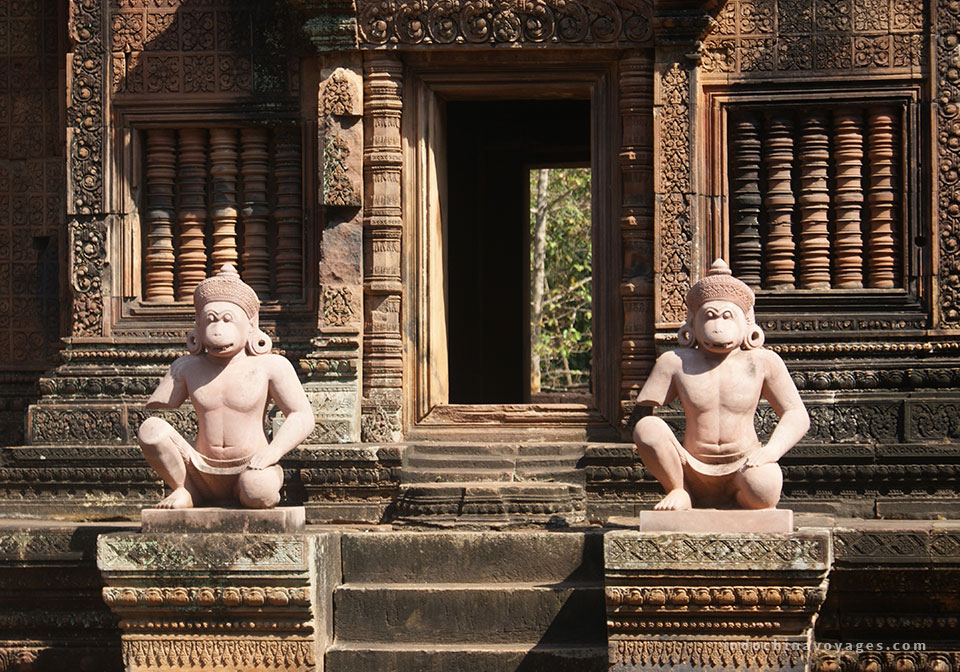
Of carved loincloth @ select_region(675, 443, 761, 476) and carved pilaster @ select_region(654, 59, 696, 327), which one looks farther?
carved pilaster @ select_region(654, 59, 696, 327)

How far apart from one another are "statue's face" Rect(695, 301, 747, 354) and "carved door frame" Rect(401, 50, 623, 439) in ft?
7.66

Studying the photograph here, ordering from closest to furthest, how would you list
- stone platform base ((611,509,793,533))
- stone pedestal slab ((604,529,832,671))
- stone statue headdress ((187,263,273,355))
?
1. stone pedestal slab ((604,529,832,671))
2. stone platform base ((611,509,793,533))
3. stone statue headdress ((187,263,273,355))

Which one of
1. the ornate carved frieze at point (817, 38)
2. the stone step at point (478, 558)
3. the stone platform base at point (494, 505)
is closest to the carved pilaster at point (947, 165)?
the ornate carved frieze at point (817, 38)

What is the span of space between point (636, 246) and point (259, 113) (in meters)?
2.78

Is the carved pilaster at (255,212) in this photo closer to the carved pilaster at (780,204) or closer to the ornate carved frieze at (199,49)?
the ornate carved frieze at (199,49)

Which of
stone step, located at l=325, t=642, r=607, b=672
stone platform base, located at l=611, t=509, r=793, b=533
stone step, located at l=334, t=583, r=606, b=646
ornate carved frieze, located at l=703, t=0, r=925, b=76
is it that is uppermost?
ornate carved frieze, located at l=703, t=0, r=925, b=76

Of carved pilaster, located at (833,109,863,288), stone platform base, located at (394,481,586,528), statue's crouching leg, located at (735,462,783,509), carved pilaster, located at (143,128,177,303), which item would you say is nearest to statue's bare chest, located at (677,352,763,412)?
statue's crouching leg, located at (735,462,783,509)

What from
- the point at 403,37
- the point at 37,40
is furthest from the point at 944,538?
the point at 37,40

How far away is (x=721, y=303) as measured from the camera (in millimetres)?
7449

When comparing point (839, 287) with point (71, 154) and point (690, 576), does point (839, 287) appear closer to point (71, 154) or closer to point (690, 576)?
point (690, 576)

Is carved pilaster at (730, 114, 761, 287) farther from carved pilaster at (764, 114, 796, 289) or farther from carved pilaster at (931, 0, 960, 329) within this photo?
carved pilaster at (931, 0, 960, 329)

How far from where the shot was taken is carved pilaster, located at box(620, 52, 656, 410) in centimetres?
966

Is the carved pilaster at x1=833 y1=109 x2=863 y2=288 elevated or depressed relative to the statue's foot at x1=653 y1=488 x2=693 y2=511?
elevated

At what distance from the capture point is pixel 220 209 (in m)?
10.2
